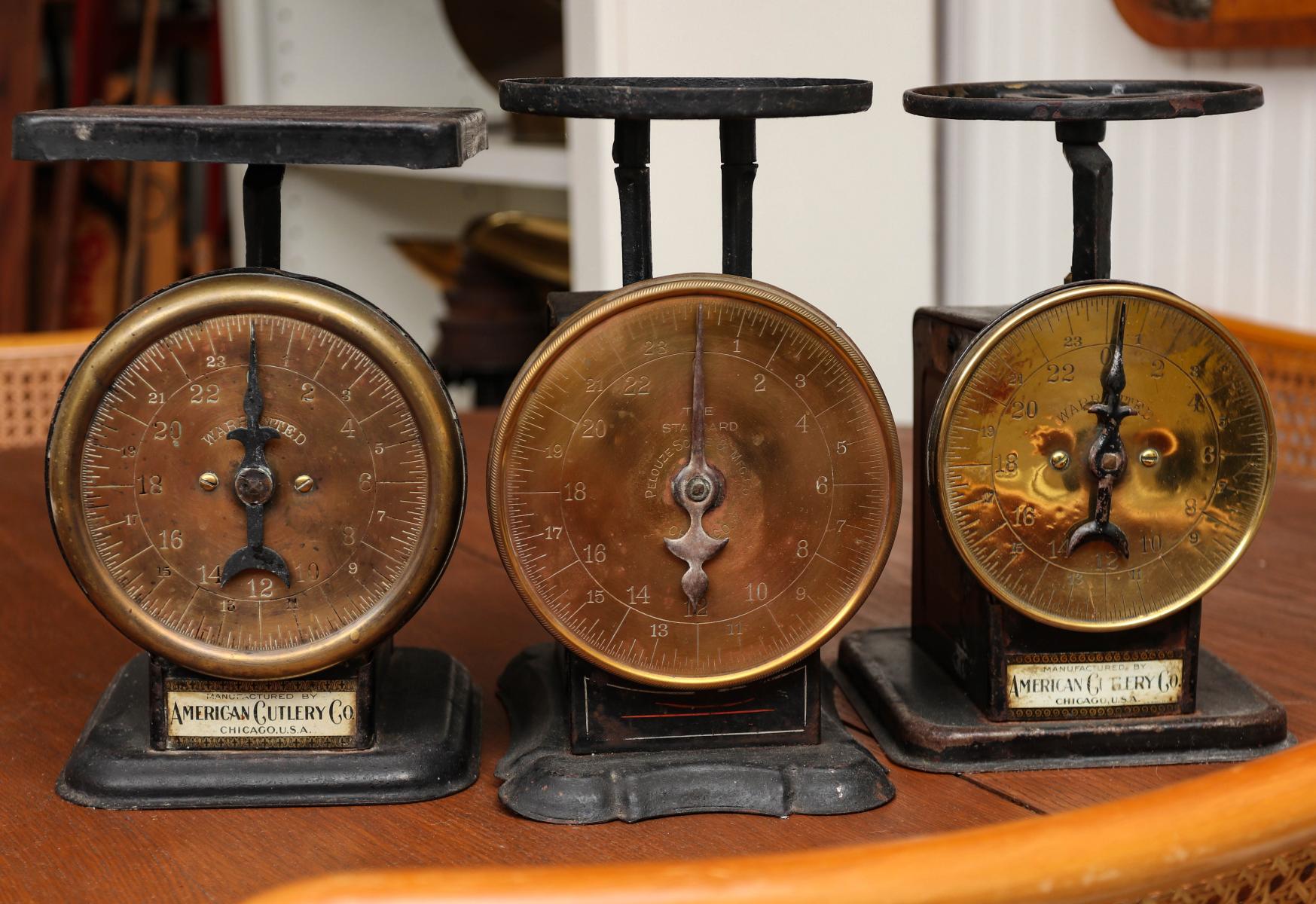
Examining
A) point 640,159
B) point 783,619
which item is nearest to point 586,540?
point 783,619

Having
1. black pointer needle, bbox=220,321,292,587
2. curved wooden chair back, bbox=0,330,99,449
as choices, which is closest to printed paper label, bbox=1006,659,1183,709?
black pointer needle, bbox=220,321,292,587

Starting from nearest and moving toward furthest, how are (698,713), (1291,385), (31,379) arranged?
(698,713) → (1291,385) → (31,379)

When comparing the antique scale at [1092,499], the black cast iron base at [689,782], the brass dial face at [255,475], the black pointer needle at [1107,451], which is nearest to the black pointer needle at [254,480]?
the brass dial face at [255,475]

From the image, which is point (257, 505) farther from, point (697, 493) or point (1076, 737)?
point (1076, 737)

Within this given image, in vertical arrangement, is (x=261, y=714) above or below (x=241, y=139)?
below

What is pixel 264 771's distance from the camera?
44.7 inches

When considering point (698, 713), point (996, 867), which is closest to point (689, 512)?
point (698, 713)

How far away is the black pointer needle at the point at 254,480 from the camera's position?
1097 mm

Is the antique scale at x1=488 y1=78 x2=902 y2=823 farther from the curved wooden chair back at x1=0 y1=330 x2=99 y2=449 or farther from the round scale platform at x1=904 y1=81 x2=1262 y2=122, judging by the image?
the curved wooden chair back at x1=0 y1=330 x2=99 y2=449

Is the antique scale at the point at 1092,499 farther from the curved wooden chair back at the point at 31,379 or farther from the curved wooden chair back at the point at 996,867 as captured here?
the curved wooden chair back at the point at 31,379

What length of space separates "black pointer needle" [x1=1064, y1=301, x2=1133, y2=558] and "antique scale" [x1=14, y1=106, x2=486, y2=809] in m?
0.47

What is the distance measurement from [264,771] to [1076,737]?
61 centimetres

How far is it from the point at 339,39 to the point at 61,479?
6.81 ft

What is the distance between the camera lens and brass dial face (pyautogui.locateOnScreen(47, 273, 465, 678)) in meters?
1.10
